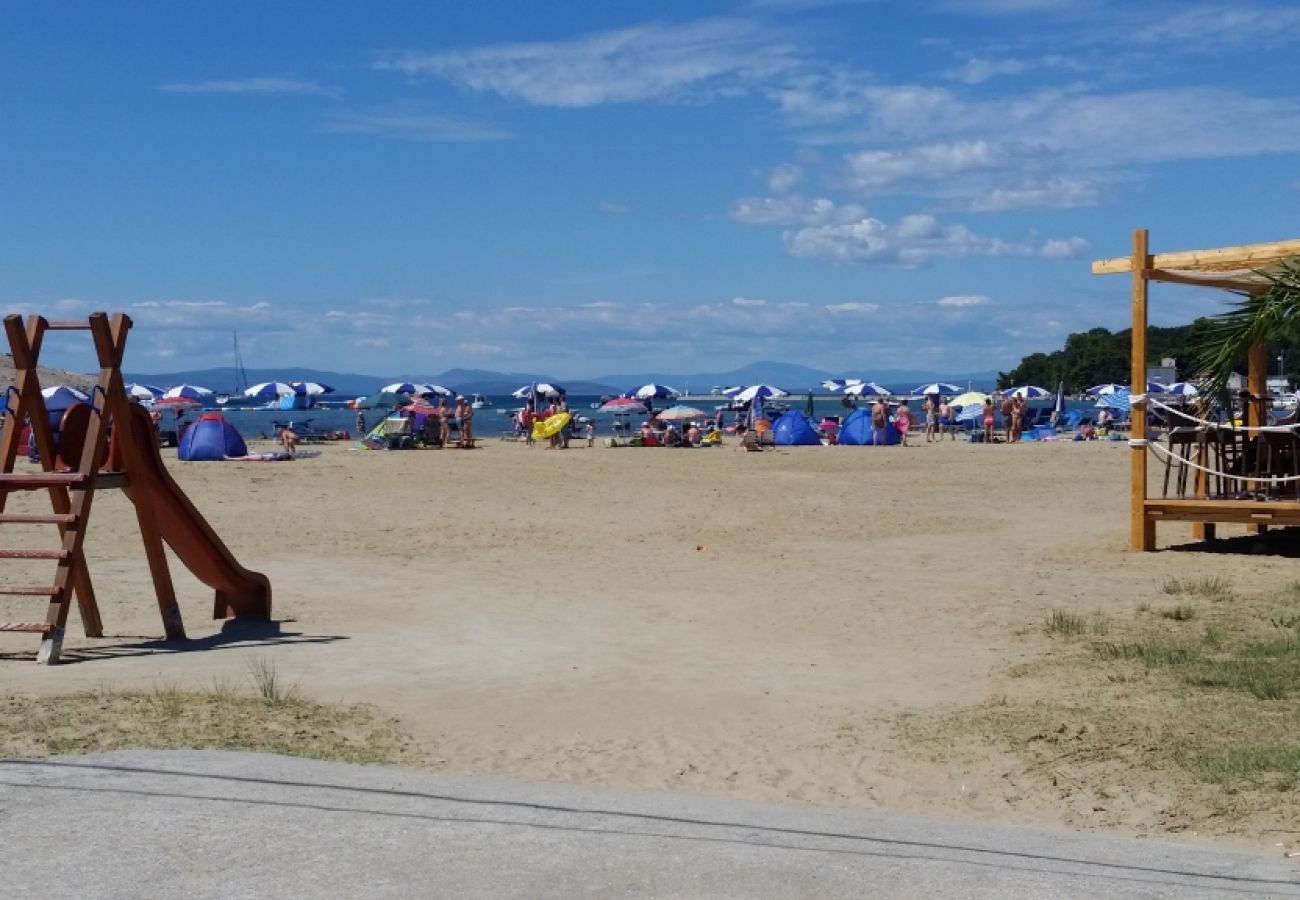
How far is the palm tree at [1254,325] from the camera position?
8133 millimetres

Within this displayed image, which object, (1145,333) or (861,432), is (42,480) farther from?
(861,432)

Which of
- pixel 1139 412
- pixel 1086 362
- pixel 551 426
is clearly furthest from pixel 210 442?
pixel 1086 362

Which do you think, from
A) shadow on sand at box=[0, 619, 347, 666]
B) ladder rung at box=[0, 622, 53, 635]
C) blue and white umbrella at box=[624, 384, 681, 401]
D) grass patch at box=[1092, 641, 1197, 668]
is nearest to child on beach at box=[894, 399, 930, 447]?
blue and white umbrella at box=[624, 384, 681, 401]

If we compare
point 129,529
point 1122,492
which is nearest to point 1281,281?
point 129,529

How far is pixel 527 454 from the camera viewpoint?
1248 inches

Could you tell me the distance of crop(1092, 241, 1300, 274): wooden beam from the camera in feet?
44.6

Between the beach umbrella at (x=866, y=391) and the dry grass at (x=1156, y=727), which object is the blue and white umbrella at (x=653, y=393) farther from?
the dry grass at (x=1156, y=727)

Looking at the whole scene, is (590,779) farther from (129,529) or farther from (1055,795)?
(129,529)

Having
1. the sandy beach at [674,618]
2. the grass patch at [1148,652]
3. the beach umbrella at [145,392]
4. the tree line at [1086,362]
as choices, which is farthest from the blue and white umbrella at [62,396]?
the tree line at [1086,362]

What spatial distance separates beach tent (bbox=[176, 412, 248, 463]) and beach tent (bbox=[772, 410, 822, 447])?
14017mm

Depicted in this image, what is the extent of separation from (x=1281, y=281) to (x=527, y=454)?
24277 millimetres

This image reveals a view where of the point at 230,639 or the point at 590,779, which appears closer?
the point at 590,779

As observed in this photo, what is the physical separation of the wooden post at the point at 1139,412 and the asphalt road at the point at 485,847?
9.65m

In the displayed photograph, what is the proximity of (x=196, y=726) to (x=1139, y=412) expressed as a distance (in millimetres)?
10807
